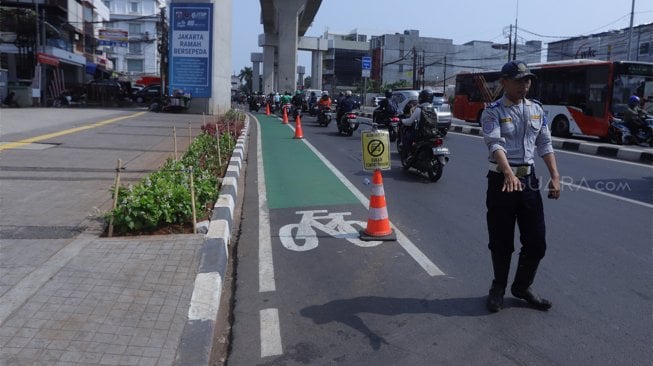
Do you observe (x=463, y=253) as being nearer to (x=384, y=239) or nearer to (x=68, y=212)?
(x=384, y=239)

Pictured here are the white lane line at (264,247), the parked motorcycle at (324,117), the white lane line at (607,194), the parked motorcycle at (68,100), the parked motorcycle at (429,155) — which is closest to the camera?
the white lane line at (264,247)

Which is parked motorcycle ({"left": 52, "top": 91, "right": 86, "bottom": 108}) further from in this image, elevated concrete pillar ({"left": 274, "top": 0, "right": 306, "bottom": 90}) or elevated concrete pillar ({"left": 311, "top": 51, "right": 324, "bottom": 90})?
elevated concrete pillar ({"left": 311, "top": 51, "right": 324, "bottom": 90})

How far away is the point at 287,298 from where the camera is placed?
4.54 meters

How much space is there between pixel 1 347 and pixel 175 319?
1027 mm

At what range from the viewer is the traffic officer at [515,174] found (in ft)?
13.1

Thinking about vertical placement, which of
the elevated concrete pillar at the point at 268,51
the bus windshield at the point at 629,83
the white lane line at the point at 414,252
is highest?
Result: the elevated concrete pillar at the point at 268,51

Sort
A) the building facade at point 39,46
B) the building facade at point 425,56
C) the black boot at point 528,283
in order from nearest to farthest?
the black boot at point 528,283, the building facade at point 39,46, the building facade at point 425,56

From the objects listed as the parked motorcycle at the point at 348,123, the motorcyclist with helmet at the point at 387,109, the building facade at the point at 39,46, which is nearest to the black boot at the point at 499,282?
the motorcyclist with helmet at the point at 387,109

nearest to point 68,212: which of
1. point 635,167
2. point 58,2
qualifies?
point 635,167

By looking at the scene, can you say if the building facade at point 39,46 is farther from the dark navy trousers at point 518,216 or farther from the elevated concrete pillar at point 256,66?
the elevated concrete pillar at point 256,66

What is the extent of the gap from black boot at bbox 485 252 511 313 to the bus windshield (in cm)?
1654

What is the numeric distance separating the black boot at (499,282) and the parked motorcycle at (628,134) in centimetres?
1538

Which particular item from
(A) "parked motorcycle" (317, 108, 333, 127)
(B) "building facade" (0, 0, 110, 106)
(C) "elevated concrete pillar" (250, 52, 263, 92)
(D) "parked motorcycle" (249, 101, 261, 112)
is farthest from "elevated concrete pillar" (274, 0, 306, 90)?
(C) "elevated concrete pillar" (250, 52, 263, 92)

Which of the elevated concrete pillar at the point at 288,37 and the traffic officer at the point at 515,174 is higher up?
the elevated concrete pillar at the point at 288,37
